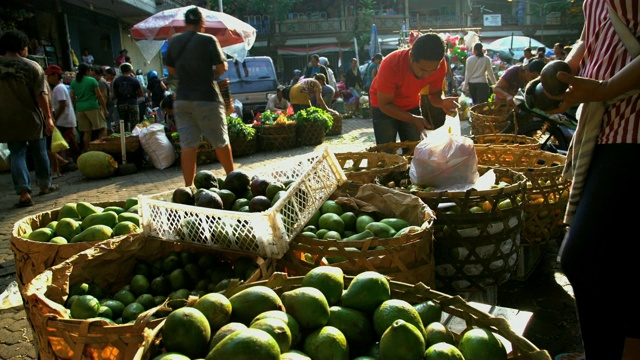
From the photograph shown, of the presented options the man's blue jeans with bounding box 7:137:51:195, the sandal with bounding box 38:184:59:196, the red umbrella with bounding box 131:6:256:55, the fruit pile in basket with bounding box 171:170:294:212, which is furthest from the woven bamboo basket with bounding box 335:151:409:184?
the red umbrella with bounding box 131:6:256:55

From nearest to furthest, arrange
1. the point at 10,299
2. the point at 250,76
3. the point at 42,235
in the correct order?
the point at 42,235 < the point at 10,299 < the point at 250,76

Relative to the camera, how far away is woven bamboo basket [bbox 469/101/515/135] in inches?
281

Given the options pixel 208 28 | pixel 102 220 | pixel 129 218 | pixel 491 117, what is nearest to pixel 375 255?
pixel 129 218

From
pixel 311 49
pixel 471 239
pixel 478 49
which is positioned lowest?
pixel 471 239

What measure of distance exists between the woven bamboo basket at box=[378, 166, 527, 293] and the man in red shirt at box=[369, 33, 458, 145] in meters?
1.72

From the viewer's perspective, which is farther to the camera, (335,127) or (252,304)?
(335,127)

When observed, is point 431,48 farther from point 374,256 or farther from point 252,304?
point 252,304

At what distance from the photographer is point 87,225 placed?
118 inches

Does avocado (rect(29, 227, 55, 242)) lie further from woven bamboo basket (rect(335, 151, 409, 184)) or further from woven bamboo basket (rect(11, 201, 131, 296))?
woven bamboo basket (rect(335, 151, 409, 184))

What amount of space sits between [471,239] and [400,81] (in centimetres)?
217

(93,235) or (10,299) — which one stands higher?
(93,235)

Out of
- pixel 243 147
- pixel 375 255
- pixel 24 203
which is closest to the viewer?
pixel 375 255

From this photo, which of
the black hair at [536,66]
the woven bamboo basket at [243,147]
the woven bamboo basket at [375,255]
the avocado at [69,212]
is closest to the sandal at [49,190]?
the woven bamboo basket at [243,147]

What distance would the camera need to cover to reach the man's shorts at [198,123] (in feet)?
17.6
